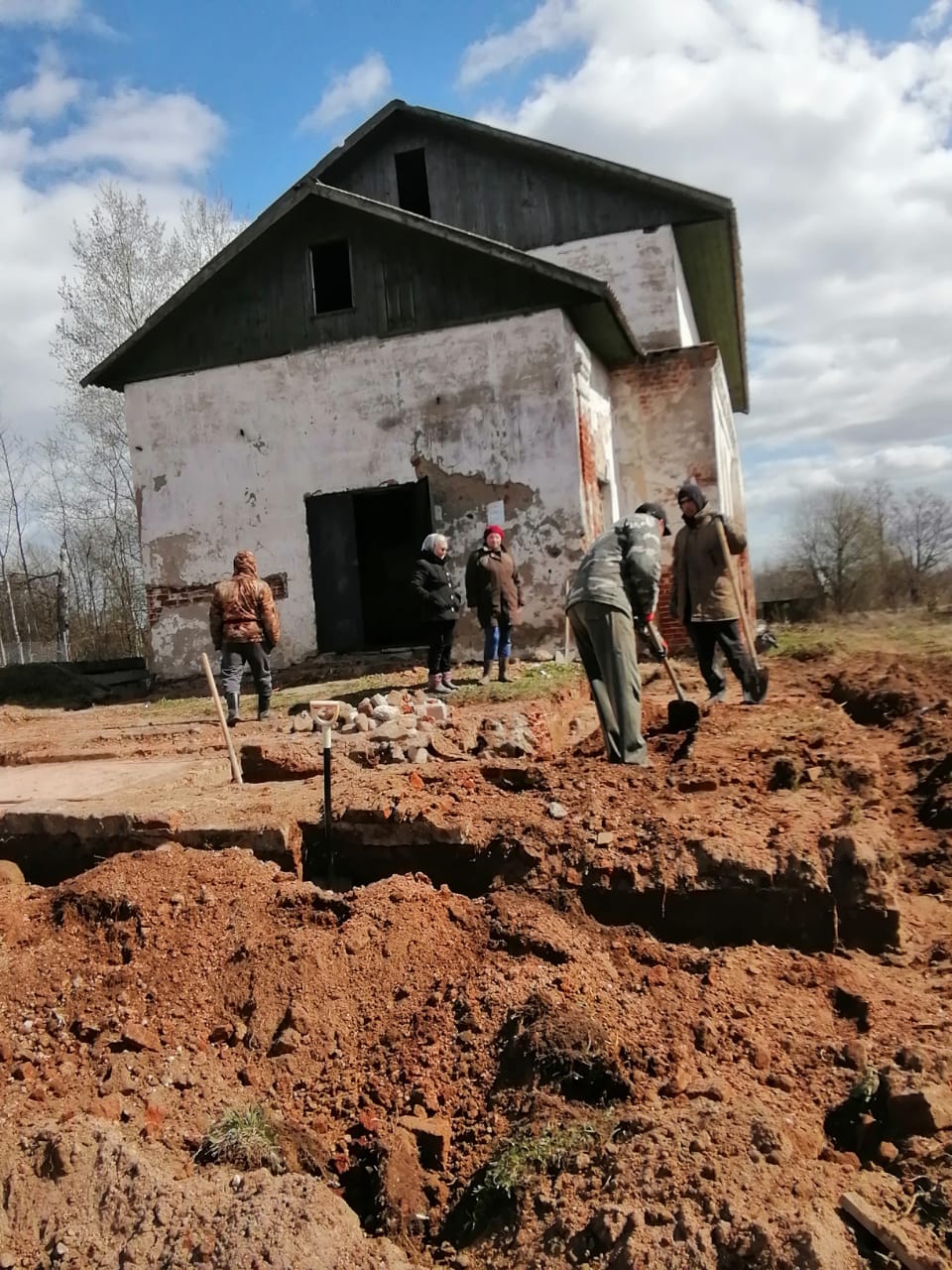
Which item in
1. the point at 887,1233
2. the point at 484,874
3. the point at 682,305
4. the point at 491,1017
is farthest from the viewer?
the point at 682,305

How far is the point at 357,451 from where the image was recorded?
11750 mm

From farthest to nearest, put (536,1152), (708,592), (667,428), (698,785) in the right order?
(667,428) < (708,592) < (698,785) < (536,1152)

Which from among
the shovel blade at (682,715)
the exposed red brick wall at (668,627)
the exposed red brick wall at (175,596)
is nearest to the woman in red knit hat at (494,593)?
the shovel blade at (682,715)

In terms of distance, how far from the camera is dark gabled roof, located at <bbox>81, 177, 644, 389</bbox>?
10.8 meters

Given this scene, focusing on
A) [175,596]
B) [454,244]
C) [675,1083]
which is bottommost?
[675,1083]

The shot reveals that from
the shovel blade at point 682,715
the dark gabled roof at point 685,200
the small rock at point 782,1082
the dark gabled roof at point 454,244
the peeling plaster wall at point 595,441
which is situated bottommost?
the small rock at point 782,1082

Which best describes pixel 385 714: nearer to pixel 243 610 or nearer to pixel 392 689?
pixel 243 610

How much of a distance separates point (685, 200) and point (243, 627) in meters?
9.66

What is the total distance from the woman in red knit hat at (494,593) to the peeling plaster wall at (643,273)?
5.88m

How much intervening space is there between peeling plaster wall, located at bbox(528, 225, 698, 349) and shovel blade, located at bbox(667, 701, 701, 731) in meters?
8.61

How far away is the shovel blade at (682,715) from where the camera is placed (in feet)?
21.7

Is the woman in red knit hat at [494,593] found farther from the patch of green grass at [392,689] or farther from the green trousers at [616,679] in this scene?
the green trousers at [616,679]

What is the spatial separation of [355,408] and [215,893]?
28.9 ft

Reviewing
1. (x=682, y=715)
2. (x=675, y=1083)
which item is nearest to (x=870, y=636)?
(x=682, y=715)
